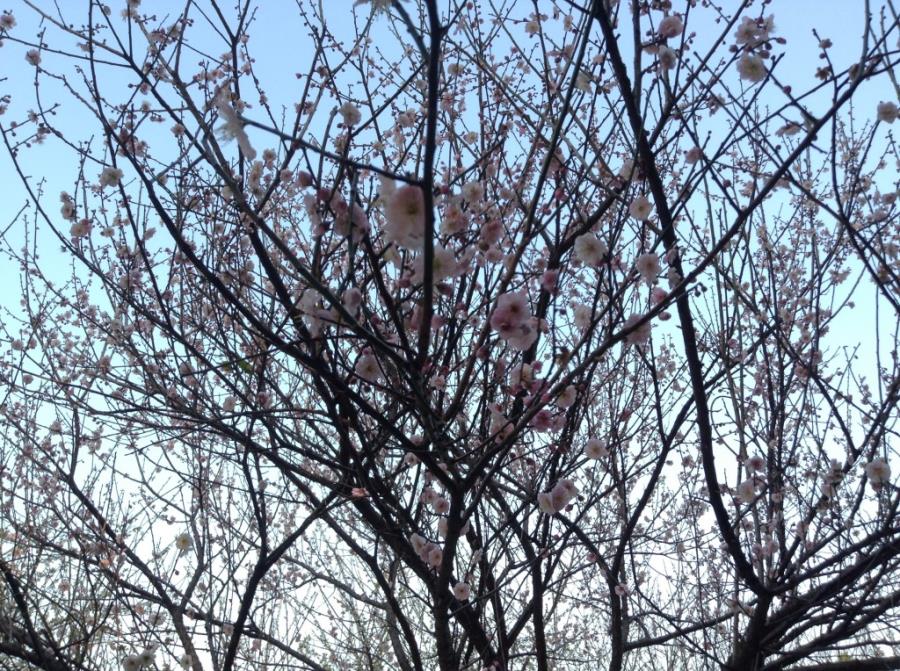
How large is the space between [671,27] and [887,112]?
3.33 ft

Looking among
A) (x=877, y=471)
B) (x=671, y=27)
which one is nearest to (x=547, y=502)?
(x=877, y=471)

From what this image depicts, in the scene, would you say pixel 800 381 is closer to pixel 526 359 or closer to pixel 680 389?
pixel 680 389

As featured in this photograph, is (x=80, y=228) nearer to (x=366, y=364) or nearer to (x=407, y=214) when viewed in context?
(x=366, y=364)

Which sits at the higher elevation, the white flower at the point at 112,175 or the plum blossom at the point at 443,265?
the white flower at the point at 112,175

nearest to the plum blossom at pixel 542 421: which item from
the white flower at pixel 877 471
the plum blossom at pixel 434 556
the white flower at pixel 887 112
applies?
the plum blossom at pixel 434 556

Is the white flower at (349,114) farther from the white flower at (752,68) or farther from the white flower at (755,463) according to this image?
the white flower at (755,463)

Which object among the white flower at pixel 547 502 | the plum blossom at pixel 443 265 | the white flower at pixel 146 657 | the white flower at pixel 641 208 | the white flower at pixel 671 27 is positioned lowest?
the white flower at pixel 146 657

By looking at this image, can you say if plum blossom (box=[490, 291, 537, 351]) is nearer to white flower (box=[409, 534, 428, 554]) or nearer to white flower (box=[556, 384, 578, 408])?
white flower (box=[556, 384, 578, 408])

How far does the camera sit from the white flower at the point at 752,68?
2.84 m

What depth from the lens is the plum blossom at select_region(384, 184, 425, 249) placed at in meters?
1.80

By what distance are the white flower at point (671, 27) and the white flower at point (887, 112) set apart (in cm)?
94

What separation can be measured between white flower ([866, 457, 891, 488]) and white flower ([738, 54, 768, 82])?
6.02ft

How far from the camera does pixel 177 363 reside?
399 cm

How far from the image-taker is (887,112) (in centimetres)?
310
